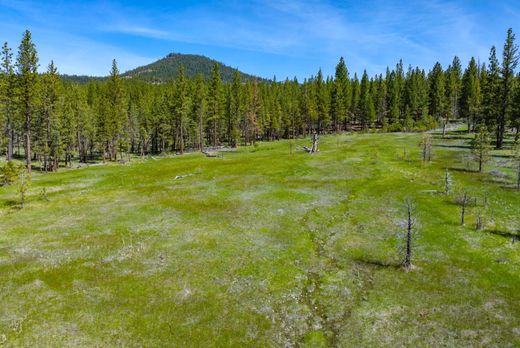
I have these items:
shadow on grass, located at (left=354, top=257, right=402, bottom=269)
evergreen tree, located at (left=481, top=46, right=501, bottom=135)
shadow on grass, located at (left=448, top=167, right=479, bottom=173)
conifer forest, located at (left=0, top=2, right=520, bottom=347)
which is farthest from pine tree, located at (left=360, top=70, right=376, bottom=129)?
shadow on grass, located at (left=354, top=257, right=402, bottom=269)

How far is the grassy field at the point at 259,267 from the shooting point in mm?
22625

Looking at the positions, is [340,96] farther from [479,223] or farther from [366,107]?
[479,223]

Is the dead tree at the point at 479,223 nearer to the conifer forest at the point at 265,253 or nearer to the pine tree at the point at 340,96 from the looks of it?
the conifer forest at the point at 265,253

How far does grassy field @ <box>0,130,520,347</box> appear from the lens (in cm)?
2262

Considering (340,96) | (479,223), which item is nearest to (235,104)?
(340,96)

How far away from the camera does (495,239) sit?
3466cm

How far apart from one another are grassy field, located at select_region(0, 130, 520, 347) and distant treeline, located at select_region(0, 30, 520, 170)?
150 ft

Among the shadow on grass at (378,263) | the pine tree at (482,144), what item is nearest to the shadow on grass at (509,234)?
the shadow on grass at (378,263)

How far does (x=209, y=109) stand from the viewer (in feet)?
427

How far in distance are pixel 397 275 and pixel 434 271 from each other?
3089 mm

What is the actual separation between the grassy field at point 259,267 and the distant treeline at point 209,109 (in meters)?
45.8

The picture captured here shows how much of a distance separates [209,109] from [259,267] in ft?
347

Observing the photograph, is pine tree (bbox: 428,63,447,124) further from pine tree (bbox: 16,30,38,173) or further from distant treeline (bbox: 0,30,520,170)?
pine tree (bbox: 16,30,38,173)

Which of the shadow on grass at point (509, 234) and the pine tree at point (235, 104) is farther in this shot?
the pine tree at point (235, 104)
